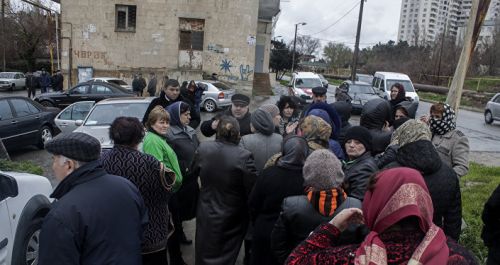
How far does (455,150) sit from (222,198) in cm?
253

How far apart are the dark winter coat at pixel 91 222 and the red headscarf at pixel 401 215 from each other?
54.4 inches

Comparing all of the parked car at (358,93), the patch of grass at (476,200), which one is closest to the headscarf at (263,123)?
the patch of grass at (476,200)

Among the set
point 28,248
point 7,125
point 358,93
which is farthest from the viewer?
point 358,93

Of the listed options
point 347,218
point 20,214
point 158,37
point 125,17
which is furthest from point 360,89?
point 347,218

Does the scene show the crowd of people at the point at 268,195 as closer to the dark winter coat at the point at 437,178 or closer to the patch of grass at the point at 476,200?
the dark winter coat at the point at 437,178

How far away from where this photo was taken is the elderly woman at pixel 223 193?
3928 mm

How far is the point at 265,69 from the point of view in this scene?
36125mm

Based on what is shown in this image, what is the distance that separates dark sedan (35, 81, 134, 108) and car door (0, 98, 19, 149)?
24.7 feet

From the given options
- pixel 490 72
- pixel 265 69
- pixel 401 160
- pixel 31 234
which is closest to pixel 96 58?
pixel 265 69

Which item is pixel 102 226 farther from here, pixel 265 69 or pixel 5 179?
pixel 265 69

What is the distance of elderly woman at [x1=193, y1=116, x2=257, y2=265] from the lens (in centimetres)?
393

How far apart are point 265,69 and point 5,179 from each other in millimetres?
33474

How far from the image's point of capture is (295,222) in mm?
2654

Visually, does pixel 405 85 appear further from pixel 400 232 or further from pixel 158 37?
pixel 400 232
